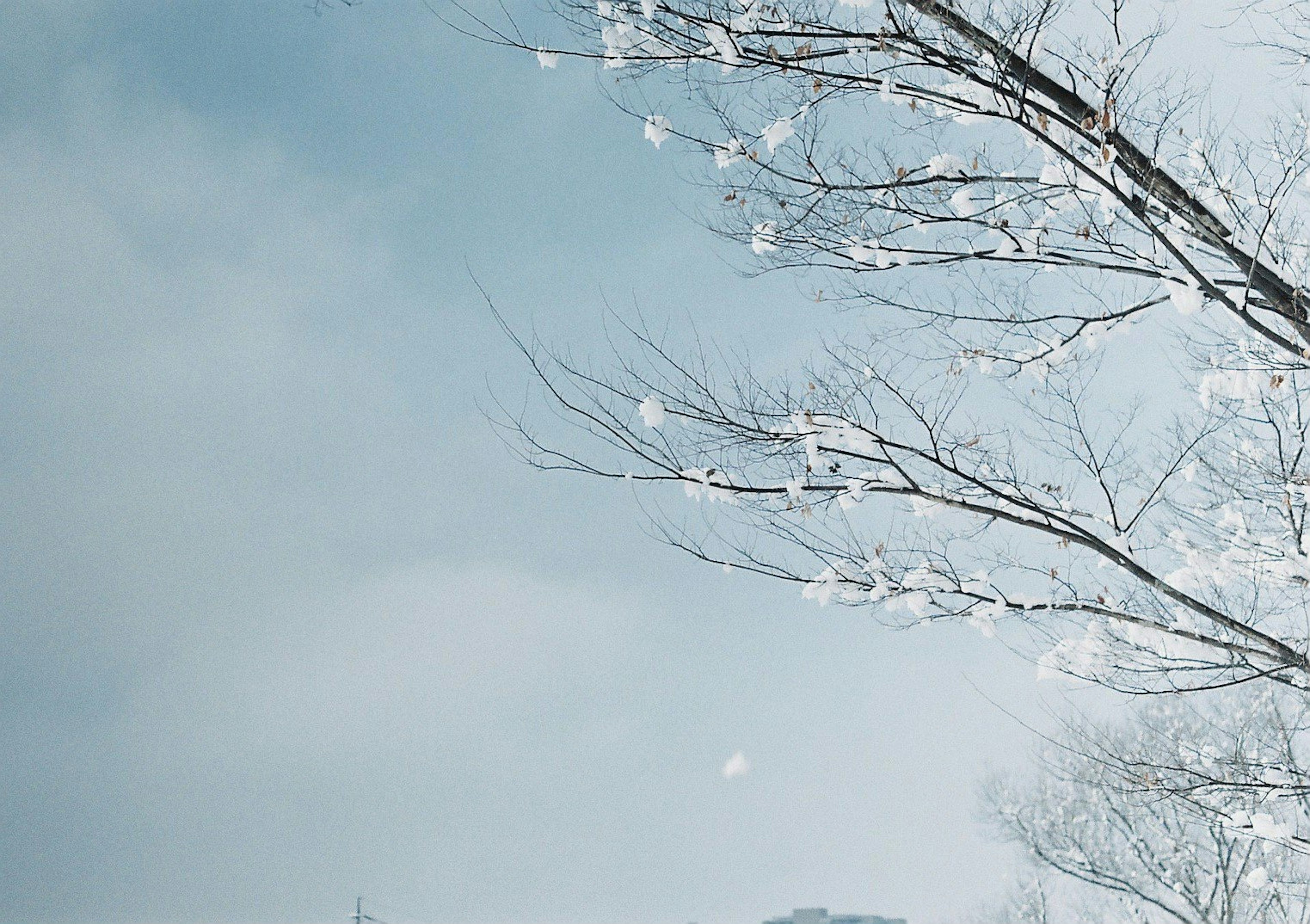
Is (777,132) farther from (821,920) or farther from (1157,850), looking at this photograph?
(821,920)

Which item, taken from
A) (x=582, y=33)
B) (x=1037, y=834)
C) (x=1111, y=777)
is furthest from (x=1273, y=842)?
(x=1037, y=834)

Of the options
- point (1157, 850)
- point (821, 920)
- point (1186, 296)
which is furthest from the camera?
point (821, 920)

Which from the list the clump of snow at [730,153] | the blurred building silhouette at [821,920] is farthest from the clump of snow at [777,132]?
the blurred building silhouette at [821,920]

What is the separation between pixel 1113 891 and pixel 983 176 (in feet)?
47.4

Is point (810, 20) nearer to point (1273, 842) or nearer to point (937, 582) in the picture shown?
point (937, 582)

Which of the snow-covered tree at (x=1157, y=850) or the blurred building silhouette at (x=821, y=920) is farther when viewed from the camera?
the blurred building silhouette at (x=821, y=920)

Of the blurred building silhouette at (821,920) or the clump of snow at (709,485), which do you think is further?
the blurred building silhouette at (821,920)

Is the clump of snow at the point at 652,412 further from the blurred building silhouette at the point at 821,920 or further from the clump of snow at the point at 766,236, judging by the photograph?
the blurred building silhouette at the point at 821,920

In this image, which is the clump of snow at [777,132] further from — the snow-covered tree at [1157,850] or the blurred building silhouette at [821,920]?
the blurred building silhouette at [821,920]

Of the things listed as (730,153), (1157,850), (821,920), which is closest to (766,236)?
(730,153)

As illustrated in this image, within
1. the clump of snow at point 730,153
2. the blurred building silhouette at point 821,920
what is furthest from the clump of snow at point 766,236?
the blurred building silhouette at point 821,920

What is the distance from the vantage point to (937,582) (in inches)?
156

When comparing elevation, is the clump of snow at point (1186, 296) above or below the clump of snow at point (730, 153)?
below

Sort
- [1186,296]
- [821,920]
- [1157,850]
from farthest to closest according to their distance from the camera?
[821,920] → [1157,850] → [1186,296]
